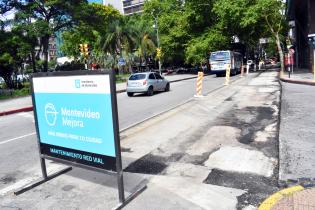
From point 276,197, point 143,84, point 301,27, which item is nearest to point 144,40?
point 301,27

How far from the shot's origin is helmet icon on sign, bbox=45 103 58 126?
588 centimetres

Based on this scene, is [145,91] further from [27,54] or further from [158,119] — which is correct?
[27,54]

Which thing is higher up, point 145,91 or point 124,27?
point 124,27

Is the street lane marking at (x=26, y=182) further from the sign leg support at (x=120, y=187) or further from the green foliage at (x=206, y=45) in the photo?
the green foliage at (x=206, y=45)

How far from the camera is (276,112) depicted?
12.1 metres

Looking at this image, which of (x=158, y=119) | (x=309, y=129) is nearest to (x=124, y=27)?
(x=158, y=119)

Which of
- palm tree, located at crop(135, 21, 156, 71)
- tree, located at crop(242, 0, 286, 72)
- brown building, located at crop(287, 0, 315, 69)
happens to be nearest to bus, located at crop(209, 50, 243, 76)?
tree, located at crop(242, 0, 286, 72)

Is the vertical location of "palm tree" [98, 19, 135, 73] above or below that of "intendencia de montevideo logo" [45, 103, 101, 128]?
above

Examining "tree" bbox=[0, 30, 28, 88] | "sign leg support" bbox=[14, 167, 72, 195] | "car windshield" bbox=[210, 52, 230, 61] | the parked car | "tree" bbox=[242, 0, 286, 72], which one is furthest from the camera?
"car windshield" bbox=[210, 52, 230, 61]

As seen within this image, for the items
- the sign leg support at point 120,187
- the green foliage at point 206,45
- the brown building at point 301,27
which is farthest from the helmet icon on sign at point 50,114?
the green foliage at point 206,45

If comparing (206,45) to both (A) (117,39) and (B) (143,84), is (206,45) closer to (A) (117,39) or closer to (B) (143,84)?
(A) (117,39)

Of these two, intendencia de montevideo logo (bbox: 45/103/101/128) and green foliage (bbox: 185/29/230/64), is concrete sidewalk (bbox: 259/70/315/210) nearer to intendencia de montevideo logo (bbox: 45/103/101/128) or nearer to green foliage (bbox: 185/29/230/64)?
intendencia de montevideo logo (bbox: 45/103/101/128)

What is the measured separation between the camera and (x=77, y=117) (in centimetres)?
546

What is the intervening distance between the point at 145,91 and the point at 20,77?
65.5ft
